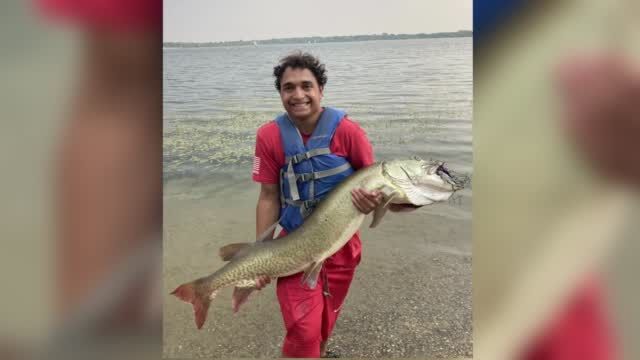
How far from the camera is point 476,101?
7.13ft

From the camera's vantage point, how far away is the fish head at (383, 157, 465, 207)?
6.97 ft

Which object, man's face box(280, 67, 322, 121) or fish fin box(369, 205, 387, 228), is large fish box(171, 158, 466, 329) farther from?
man's face box(280, 67, 322, 121)

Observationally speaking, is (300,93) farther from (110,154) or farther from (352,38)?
(110,154)

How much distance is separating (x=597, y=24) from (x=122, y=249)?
2.13 m

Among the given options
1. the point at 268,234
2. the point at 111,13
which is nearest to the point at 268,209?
the point at 268,234

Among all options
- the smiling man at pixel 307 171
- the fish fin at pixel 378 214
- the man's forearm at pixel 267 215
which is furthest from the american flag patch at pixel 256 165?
the fish fin at pixel 378 214

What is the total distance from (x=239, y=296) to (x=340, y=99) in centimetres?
88

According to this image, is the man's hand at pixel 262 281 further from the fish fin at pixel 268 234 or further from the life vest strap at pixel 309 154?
the life vest strap at pixel 309 154

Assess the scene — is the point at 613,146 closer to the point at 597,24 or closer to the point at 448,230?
the point at 597,24

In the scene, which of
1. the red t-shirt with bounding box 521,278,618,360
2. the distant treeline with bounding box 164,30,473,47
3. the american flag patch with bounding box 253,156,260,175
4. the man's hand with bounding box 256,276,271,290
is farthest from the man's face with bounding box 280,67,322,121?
the red t-shirt with bounding box 521,278,618,360

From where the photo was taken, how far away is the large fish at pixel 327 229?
→ 212cm

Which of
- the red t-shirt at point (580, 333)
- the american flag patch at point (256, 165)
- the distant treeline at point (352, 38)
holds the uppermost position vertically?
the distant treeline at point (352, 38)

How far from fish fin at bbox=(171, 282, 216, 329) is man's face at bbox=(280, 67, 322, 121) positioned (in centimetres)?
80

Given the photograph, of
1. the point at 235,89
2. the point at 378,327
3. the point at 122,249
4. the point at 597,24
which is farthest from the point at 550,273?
the point at 122,249
